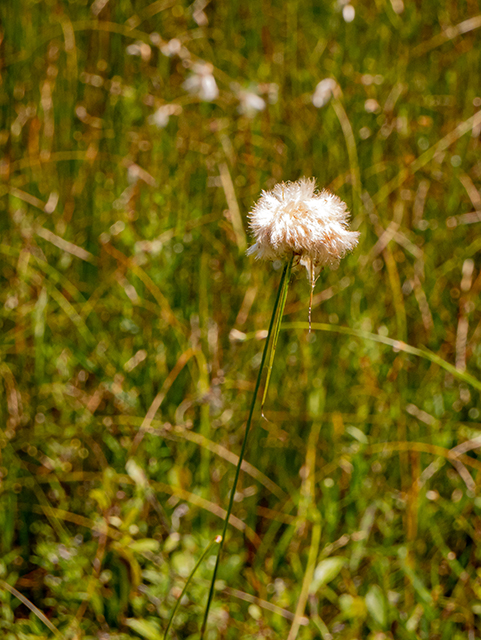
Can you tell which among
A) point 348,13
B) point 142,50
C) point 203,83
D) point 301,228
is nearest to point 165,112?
point 203,83

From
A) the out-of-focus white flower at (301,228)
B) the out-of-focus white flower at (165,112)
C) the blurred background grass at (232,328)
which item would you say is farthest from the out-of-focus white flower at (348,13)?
the out-of-focus white flower at (301,228)

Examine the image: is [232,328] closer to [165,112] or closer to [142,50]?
[165,112]

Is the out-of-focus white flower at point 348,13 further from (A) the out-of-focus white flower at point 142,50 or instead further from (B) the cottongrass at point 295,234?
(B) the cottongrass at point 295,234

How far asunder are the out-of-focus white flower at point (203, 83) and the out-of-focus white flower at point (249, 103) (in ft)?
0.25

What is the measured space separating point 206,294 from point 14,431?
0.52 meters

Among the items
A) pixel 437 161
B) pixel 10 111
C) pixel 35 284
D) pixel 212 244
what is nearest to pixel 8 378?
pixel 35 284

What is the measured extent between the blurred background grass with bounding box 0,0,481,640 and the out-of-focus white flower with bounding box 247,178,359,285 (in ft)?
0.29

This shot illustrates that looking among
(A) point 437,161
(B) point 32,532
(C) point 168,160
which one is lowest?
(B) point 32,532

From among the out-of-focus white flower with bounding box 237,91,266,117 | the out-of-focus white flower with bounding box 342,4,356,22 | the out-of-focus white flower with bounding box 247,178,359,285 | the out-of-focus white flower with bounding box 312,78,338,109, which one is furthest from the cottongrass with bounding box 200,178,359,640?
the out-of-focus white flower with bounding box 342,4,356,22

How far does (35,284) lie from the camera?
1.46 metres

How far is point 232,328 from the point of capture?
1.40 meters

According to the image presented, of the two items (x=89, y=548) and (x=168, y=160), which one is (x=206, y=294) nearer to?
(x=168, y=160)

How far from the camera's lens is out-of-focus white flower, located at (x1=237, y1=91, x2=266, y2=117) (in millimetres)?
1600

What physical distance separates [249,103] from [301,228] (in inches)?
42.9
